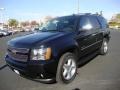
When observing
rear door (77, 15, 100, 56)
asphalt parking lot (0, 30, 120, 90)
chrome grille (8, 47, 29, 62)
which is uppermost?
rear door (77, 15, 100, 56)

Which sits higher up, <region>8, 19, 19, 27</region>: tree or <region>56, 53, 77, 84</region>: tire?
<region>8, 19, 19, 27</region>: tree

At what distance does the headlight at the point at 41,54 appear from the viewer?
435 cm

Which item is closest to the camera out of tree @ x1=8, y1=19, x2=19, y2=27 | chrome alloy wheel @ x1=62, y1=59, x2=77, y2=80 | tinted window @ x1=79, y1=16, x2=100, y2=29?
chrome alloy wheel @ x1=62, y1=59, x2=77, y2=80

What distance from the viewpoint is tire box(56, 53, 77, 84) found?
15.3 feet

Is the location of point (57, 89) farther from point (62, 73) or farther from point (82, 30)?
point (82, 30)

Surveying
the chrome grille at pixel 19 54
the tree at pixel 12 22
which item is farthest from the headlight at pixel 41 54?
the tree at pixel 12 22

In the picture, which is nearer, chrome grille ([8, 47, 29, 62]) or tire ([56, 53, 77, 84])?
chrome grille ([8, 47, 29, 62])

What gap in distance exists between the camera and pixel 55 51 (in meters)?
4.50

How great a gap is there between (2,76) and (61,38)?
2.49m

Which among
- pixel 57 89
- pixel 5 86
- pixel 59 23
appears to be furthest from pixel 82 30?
pixel 5 86

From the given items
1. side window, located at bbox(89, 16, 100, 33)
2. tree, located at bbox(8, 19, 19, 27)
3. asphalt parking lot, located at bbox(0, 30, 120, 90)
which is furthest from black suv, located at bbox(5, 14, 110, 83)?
tree, located at bbox(8, 19, 19, 27)

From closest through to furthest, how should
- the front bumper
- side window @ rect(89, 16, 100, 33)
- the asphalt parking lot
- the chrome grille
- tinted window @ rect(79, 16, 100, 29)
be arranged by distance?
the front bumper
the chrome grille
the asphalt parking lot
tinted window @ rect(79, 16, 100, 29)
side window @ rect(89, 16, 100, 33)

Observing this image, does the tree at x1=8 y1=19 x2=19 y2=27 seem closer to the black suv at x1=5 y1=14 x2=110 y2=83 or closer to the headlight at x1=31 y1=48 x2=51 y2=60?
the black suv at x1=5 y1=14 x2=110 y2=83

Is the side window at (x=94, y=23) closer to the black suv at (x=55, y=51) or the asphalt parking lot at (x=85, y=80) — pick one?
the black suv at (x=55, y=51)
